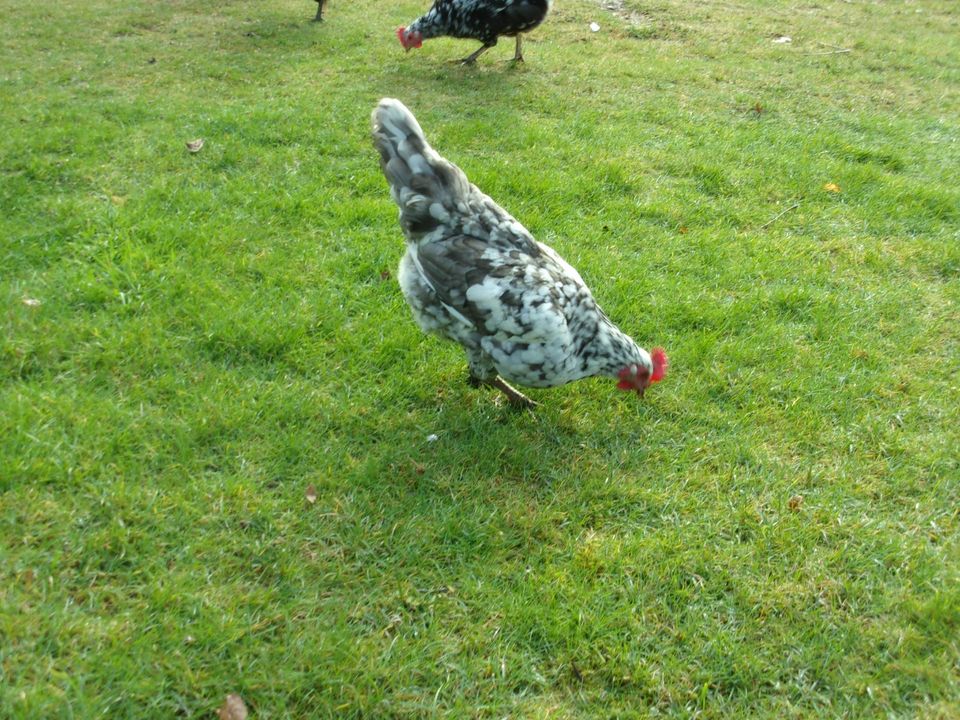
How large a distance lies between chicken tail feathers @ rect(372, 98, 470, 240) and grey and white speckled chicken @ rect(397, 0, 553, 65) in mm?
5328

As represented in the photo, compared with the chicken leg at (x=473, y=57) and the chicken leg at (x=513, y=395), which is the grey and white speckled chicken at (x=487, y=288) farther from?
the chicken leg at (x=473, y=57)

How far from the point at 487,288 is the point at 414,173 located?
75 centimetres

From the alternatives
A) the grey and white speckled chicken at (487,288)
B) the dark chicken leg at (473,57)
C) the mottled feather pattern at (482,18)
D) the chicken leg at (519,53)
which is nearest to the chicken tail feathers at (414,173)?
the grey and white speckled chicken at (487,288)

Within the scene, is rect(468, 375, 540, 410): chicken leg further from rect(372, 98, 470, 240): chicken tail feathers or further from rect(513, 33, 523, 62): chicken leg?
rect(513, 33, 523, 62): chicken leg

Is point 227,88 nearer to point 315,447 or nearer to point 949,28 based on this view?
point 315,447

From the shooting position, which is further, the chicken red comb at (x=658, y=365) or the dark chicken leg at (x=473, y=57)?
the dark chicken leg at (x=473, y=57)

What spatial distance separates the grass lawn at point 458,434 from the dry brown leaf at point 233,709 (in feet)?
0.11

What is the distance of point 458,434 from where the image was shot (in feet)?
12.6

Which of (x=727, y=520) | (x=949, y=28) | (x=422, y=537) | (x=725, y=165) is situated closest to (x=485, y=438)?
(x=422, y=537)

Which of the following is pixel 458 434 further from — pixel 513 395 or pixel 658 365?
pixel 658 365

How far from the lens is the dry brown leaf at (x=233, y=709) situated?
2.51 meters

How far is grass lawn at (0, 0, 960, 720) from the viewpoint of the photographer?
→ 2.76m

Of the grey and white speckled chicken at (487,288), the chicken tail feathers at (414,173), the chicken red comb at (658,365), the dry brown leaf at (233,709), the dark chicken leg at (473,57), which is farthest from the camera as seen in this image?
the dark chicken leg at (473,57)

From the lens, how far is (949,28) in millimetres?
11227
